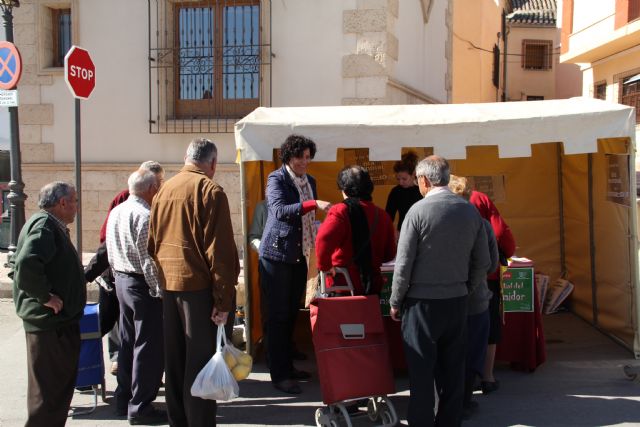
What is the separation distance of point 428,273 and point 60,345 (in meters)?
2.03

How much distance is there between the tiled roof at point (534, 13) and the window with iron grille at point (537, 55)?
888 millimetres

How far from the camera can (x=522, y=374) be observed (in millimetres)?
5141

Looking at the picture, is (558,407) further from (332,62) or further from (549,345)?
(332,62)

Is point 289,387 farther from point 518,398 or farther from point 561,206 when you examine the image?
point 561,206

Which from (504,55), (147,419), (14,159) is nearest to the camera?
(147,419)

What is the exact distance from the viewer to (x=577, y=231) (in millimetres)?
6770

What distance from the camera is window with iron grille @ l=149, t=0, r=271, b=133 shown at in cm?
947

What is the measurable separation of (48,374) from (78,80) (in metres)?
4.03

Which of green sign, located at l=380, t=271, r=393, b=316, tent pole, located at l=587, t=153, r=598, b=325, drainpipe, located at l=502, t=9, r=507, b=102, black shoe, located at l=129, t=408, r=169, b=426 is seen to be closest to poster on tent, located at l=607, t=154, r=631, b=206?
tent pole, located at l=587, t=153, r=598, b=325

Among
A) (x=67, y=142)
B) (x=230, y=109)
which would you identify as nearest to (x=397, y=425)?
(x=230, y=109)

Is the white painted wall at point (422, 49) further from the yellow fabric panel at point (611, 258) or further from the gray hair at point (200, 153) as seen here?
the gray hair at point (200, 153)

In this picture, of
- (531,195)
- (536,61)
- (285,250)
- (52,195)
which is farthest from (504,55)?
(52,195)

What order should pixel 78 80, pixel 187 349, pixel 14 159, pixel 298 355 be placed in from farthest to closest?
pixel 14 159 → pixel 78 80 → pixel 298 355 → pixel 187 349

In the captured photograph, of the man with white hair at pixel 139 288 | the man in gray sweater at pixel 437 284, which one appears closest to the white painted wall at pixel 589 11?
the man in gray sweater at pixel 437 284
